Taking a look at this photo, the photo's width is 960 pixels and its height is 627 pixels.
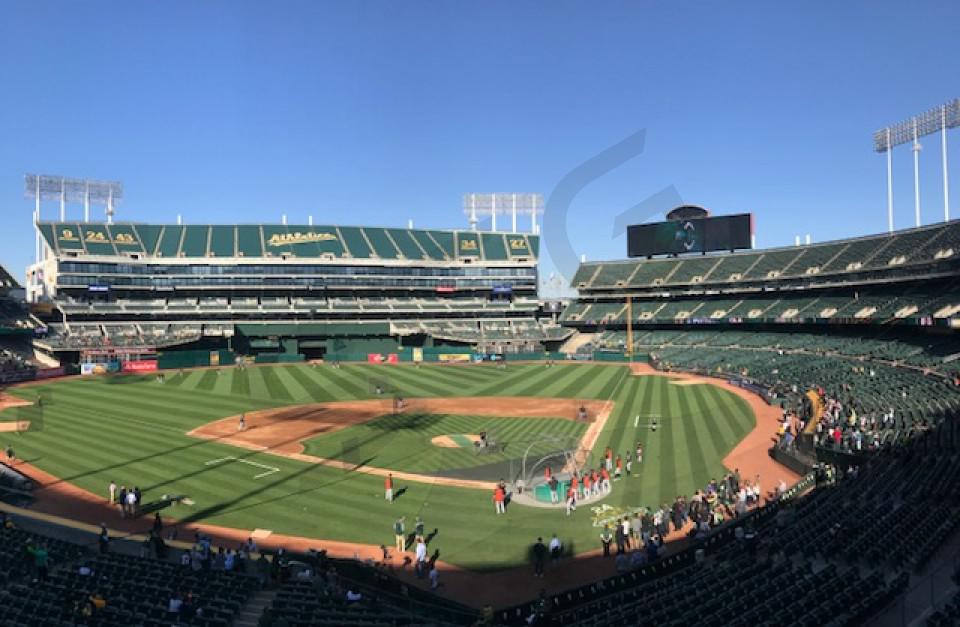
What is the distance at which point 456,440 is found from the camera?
117 ft

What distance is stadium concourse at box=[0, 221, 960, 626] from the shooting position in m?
15.2

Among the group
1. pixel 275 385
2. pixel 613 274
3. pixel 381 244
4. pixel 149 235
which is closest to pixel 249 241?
pixel 149 235

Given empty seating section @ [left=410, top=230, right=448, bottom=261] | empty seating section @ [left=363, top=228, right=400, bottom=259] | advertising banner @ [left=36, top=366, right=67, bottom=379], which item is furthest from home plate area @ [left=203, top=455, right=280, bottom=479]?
empty seating section @ [left=410, top=230, right=448, bottom=261]

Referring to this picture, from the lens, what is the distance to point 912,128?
6069 cm

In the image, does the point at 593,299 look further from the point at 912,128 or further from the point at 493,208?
the point at 912,128

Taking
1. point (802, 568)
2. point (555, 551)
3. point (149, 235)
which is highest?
point (149, 235)

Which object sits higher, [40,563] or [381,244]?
[381,244]

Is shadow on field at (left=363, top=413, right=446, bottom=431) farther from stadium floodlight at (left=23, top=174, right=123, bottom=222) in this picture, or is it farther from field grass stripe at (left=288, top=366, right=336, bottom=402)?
stadium floodlight at (left=23, top=174, right=123, bottom=222)

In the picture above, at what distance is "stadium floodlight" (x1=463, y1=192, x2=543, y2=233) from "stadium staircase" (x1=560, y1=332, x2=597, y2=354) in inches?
950

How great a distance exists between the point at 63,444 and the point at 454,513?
83.2ft

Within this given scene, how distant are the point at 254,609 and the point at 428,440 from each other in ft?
70.0

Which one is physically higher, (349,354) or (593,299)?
(593,299)

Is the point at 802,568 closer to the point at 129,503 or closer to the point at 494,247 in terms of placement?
the point at 129,503

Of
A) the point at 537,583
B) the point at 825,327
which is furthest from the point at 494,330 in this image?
the point at 537,583
